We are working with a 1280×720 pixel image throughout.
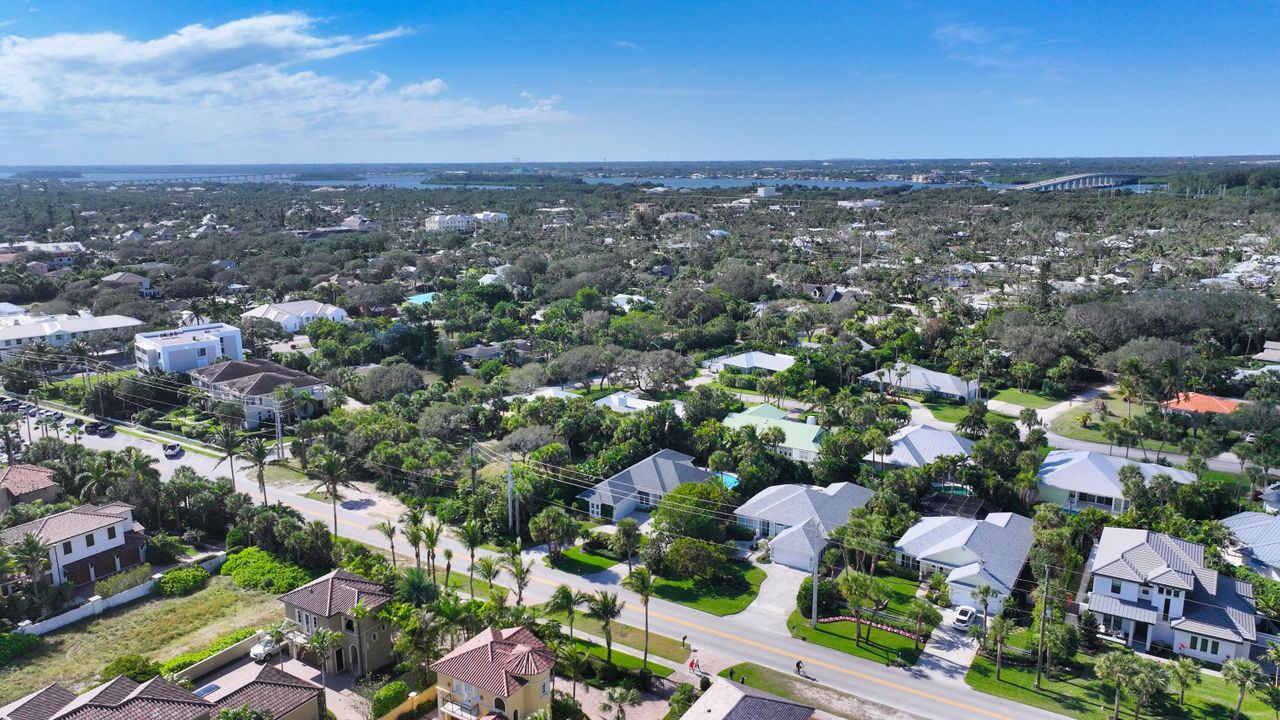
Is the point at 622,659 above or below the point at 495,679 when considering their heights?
below

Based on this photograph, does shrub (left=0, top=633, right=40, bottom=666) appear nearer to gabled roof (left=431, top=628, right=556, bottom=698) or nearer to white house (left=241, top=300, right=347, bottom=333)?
gabled roof (left=431, top=628, right=556, bottom=698)

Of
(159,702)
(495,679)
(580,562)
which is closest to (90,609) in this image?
(159,702)

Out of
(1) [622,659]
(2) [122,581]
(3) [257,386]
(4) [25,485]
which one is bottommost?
(1) [622,659]

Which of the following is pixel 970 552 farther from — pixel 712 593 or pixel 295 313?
pixel 295 313

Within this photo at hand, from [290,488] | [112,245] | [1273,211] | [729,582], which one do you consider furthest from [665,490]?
[1273,211]

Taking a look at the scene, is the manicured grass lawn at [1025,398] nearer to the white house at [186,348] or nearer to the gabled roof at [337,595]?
the gabled roof at [337,595]

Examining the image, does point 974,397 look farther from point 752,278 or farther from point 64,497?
point 64,497
